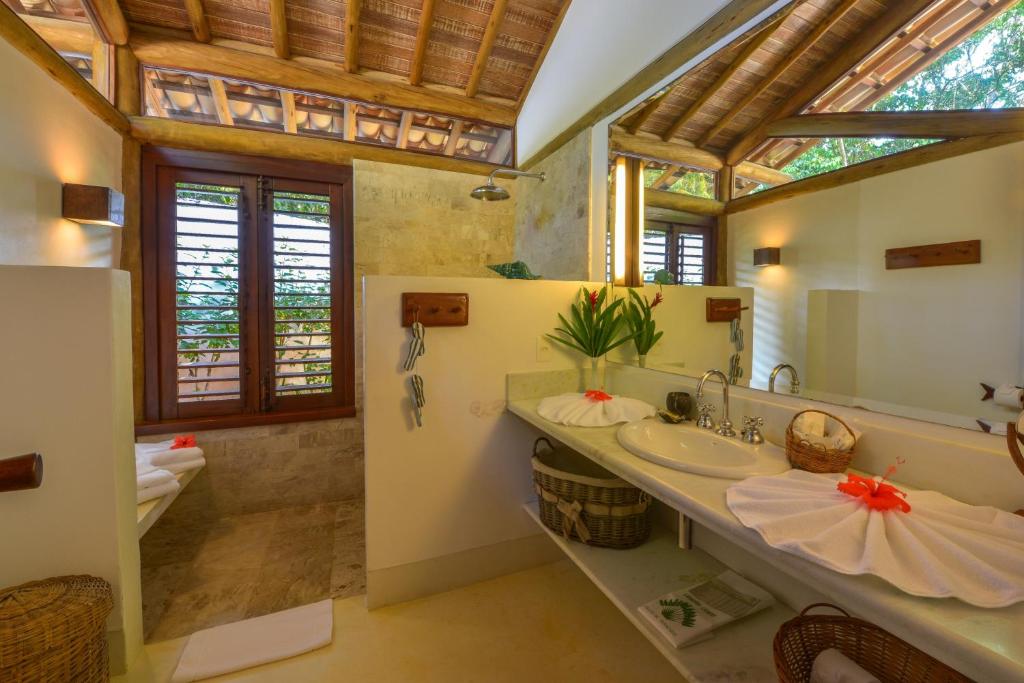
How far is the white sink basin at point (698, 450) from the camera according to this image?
106cm

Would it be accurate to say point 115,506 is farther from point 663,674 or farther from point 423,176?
point 423,176

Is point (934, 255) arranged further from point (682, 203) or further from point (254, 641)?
point (254, 641)

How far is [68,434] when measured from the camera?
125 centimetres

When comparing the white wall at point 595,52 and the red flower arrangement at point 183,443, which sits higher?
the white wall at point 595,52

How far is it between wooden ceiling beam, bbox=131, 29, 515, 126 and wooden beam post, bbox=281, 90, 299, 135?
9 centimetres

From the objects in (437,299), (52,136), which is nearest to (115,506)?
(437,299)

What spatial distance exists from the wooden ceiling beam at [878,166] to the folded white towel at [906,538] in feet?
2.55

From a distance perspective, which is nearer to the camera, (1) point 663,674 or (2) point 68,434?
(2) point 68,434

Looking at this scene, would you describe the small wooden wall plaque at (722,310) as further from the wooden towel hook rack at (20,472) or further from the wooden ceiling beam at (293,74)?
the wooden ceiling beam at (293,74)

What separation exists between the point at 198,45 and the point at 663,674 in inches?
151

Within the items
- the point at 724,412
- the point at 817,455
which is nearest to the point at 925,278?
the point at 817,455

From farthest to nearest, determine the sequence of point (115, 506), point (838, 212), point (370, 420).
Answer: point (370, 420), point (115, 506), point (838, 212)

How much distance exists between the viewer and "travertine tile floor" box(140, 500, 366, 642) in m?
1.77

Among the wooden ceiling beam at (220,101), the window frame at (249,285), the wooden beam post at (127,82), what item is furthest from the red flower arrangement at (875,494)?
the wooden beam post at (127,82)
